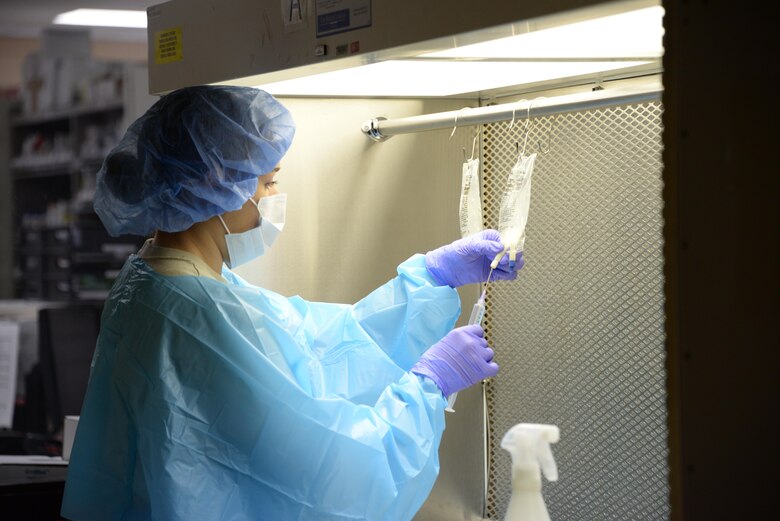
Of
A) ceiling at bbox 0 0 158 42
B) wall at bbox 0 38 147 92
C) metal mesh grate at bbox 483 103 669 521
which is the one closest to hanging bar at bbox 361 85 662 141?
metal mesh grate at bbox 483 103 669 521

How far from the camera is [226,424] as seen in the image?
1350 mm

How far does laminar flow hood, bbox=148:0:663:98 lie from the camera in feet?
3.46

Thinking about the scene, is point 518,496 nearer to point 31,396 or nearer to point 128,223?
point 128,223

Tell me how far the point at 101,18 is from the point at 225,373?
218 inches

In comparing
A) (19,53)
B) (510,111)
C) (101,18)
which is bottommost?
(510,111)

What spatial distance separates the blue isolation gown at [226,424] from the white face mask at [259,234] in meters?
0.10

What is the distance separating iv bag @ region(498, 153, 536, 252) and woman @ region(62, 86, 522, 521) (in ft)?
0.21

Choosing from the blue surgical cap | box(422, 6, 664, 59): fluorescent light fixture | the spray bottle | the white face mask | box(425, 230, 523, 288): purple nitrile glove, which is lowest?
the spray bottle

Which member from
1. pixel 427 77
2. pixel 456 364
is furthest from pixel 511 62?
pixel 456 364

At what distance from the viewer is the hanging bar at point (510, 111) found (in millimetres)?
1342

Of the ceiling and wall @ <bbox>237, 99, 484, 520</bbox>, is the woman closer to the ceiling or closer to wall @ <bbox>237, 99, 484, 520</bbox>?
wall @ <bbox>237, 99, 484, 520</bbox>

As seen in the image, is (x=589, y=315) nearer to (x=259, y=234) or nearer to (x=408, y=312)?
(x=408, y=312)

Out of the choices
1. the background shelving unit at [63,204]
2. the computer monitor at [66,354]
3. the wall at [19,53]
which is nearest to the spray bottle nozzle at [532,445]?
the computer monitor at [66,354]

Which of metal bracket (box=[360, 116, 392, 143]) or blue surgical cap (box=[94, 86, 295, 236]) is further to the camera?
metal bracket (box=[360, 116, 392, 143])
